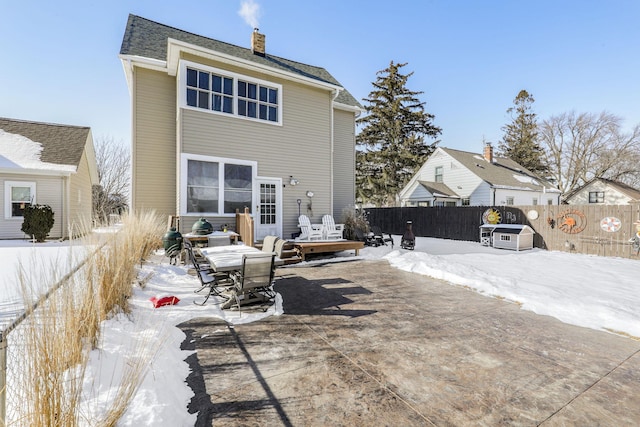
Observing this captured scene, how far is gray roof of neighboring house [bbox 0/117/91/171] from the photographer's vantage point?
13.0 meters

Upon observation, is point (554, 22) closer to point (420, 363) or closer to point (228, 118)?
point (228, 118)

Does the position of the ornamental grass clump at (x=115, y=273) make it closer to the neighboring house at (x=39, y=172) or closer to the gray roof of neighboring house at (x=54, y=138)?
the neighboring house at (x=39, y=172)

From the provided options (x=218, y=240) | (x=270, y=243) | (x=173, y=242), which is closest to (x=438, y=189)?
(x=218, y=240)

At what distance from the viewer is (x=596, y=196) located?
2286 cm

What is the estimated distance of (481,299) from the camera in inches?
197

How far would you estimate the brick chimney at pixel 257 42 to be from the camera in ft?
36.4

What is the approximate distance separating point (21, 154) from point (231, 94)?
10486 millimetres

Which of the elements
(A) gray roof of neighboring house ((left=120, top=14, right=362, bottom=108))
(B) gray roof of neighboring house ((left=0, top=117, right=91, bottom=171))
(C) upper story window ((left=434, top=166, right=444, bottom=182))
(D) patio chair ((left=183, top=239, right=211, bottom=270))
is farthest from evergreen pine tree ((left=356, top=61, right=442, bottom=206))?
(D) patio chair ((left=183, top=239, right=211, bottom=270))

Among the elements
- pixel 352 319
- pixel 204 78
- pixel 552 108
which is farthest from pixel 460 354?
pixel 552 108

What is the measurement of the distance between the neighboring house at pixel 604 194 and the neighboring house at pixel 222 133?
24362 millimetres

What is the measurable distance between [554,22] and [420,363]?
16120mm

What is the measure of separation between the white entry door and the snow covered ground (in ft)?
7.43

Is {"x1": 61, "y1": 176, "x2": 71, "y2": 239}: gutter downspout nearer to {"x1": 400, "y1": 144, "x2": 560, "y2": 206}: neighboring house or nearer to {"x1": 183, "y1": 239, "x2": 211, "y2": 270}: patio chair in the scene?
{"x1": 183, "y1": 239, "x2": 211, "y2": 270}: patio chair

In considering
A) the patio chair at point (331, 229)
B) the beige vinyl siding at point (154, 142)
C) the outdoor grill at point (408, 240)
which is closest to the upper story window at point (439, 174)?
the outdoor grill at point (408, 240)
